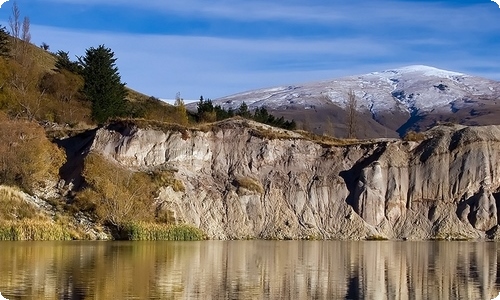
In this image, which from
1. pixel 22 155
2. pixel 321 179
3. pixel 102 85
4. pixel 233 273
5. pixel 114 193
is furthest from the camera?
pixel 102 85

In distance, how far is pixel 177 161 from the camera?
6925 centimetres

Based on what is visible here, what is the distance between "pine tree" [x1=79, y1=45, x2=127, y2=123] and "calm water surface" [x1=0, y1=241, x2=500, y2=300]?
4059cm

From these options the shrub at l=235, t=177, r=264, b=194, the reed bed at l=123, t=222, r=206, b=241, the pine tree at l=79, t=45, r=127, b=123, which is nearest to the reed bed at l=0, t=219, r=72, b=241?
the reed bed at l=123, t=222, r=206, b=241

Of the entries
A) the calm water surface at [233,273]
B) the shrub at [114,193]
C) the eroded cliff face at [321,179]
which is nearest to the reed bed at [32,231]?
the calm water surface at [233,273]

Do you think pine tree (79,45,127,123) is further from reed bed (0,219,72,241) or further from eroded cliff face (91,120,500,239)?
reed bed (0,219,72,241)

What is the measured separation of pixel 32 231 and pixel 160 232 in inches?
381

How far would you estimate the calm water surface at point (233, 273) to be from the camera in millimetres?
Answer: 27875

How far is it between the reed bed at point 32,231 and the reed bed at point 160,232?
13.9 feet

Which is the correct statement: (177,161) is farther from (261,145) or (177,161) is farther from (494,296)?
(494,296)

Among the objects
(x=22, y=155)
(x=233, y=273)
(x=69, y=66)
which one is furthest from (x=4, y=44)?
(x=233, y=273)

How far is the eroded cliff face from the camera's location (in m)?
67.4

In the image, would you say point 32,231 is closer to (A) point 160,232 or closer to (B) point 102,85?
(A) point 160,232

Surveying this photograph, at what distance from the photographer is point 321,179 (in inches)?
2830

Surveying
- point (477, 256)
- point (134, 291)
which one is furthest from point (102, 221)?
point (134, 291)
